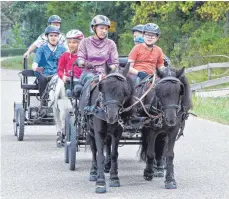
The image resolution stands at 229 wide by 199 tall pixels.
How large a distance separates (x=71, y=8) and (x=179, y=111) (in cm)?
4493

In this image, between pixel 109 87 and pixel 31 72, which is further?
pixel 31 72

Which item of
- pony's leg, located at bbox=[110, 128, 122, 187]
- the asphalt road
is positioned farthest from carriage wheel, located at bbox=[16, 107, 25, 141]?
pony's leg, located at bbox=[110, 128, 122, 187]

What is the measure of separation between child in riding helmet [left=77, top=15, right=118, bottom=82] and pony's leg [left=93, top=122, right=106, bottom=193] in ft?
3.88

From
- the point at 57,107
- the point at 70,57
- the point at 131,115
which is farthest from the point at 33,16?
the point at 131,115

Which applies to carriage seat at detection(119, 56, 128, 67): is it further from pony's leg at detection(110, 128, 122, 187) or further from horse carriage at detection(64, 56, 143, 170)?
pony's leg at detection(110, 128, 122, 187)

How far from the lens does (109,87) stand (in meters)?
11.0

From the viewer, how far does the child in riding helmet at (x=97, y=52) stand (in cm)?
1241

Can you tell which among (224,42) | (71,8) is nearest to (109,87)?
(224,42)

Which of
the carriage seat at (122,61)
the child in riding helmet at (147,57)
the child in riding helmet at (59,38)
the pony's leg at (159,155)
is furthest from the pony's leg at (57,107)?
the pony's leg at (159,155)

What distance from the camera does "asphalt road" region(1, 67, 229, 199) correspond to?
10.9 m

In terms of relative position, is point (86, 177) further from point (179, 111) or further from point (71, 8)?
point (71, 8)

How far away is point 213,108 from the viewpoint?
23.6 m

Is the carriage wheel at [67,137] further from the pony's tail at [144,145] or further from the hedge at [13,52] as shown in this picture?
the hedge at [13,52]

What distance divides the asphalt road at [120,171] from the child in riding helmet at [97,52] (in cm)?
131
